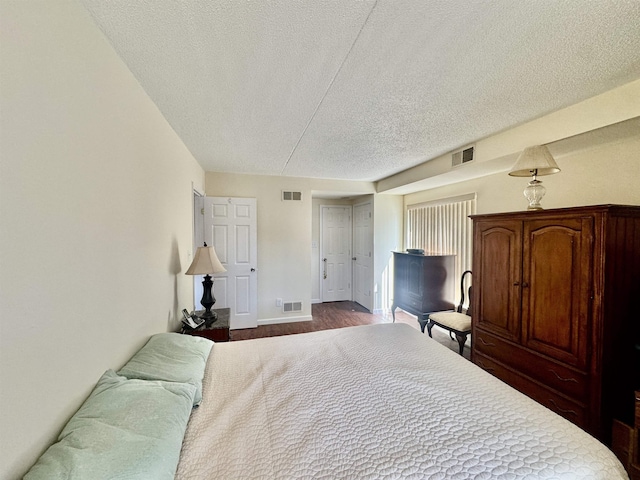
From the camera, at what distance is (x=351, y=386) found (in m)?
1.37

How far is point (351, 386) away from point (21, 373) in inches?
48.6

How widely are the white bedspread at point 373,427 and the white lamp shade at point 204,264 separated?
96 centimetres

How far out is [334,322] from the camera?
14.2 ft

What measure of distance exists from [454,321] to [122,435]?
2948 millimetres

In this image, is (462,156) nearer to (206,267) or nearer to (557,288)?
(557,288)

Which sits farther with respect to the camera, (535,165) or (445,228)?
(445,228)

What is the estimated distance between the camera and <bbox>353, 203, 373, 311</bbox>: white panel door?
482cm

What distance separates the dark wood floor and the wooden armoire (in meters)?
1.29

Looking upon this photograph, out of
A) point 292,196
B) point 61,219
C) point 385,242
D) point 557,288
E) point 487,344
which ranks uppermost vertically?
point 292,196

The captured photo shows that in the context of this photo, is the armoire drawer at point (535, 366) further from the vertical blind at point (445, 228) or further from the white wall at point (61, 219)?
the white wall at point (61, 219)

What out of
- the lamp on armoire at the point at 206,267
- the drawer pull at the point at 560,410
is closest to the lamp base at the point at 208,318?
the lamp on armoire at the point at 206,267

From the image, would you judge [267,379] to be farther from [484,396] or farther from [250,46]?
[250,46]

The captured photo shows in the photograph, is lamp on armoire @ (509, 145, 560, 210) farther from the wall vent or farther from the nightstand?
the wall vent

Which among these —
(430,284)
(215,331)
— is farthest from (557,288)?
(215,331)
